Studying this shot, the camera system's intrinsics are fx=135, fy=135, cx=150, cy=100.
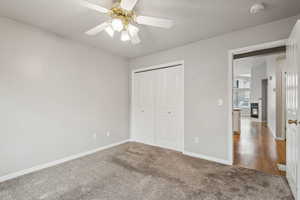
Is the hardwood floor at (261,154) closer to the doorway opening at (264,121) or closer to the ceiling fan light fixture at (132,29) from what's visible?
the doorway opening at (264,121)

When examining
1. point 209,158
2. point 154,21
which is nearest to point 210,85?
point 209,158

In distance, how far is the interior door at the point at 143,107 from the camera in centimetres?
370

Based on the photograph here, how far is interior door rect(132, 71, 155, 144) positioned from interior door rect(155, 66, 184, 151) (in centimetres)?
19

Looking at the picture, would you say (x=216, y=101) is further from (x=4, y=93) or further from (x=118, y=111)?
(x=4, y=93)

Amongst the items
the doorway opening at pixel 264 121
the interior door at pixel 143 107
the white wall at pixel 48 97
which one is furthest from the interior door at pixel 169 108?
the white wall at pixel 48 97

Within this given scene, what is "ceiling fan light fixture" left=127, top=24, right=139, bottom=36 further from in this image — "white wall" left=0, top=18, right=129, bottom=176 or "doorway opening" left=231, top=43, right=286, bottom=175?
"doorway opening" left=231, top=43, right=286, bottom=175

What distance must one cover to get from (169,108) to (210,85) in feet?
3.61

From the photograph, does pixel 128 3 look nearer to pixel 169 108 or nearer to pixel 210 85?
pixel 210 85

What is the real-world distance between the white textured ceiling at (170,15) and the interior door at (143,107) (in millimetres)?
1293

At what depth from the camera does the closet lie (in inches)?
127

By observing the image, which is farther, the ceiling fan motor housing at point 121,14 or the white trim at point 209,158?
the white trim at point 209,158

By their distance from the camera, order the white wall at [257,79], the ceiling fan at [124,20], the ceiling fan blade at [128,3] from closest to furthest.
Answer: the ceiling fan blade at [128,3]
the ceiling fan at [124,20]
the white wall at [257,79]

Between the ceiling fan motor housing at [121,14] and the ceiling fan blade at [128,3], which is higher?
the ceiling fan motor housing at [121,14]

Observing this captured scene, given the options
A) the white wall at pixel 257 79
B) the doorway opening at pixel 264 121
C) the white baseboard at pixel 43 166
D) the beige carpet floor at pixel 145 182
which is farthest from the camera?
the white wall at pixel 257 79
